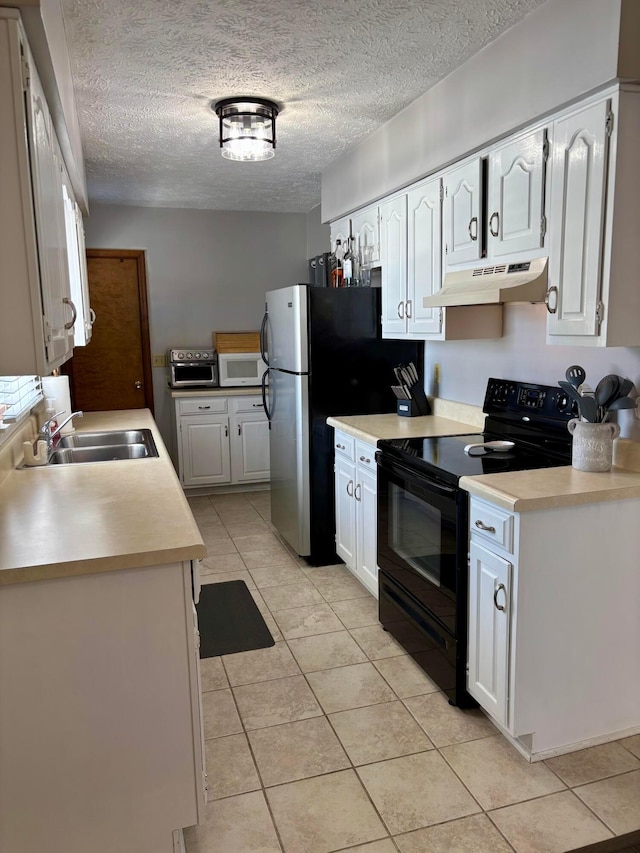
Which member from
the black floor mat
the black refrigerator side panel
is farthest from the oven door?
the black refrigerator side panel

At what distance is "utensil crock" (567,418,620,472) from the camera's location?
7.34 ft

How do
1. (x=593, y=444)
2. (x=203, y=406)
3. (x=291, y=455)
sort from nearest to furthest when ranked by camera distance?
(x=593, y=444) → (x=291, y=455) → (x=203, y=406)

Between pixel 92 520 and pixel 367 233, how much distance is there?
8.55ft

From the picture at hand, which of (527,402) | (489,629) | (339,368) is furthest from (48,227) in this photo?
(339,368)

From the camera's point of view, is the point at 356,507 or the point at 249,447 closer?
the point at 356,507

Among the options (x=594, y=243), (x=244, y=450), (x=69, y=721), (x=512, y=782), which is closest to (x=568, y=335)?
(x=594, y=243)

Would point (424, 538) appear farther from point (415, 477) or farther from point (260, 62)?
point (260, 62)

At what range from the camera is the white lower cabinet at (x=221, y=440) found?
17.8ft

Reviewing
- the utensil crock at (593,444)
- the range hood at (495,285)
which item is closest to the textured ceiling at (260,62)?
the range hood at (495,285)

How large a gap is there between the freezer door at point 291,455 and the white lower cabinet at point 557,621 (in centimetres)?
171

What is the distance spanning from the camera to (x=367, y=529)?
3324 millimetres

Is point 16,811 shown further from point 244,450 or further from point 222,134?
point 244,450

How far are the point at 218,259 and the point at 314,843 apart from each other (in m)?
4.86

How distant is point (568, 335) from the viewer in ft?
7.29
